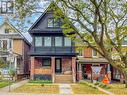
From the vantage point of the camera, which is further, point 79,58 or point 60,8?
point 79,58

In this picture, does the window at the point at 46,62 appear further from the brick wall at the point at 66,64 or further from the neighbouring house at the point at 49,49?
the brick wall at the point at 66,64

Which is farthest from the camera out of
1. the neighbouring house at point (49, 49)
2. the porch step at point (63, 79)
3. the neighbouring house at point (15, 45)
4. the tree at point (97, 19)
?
the neighbouring house at point (15, 45)

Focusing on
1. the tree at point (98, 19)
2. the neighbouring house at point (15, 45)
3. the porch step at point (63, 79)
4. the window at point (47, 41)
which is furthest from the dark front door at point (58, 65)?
the tree at point (98, 19)

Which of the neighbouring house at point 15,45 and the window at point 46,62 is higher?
the neighbouring house at point 15,45

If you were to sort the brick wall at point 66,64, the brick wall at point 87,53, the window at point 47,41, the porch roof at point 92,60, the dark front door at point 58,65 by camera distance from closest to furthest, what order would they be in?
1. the window at point 47,41
2. the brick wall at point 66,64
3. the dark front door at point 58,65
4. the porch roof at point 92,60
5. the brick wall at point 87,53

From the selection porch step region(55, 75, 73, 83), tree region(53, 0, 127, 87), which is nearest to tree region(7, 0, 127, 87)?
tree region(53, 0, 127, 87)

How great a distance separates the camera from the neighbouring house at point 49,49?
5563 cm

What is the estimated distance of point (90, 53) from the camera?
208 ft

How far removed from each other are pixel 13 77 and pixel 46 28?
879 centimetres

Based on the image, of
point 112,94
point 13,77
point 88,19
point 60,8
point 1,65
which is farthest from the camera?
point 13,77

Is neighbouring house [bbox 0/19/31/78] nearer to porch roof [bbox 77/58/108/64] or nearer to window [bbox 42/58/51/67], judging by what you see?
window [bbox 42/58/51/67]

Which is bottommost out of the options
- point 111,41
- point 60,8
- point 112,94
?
point 112,94

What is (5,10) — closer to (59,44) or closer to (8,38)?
(59,44)

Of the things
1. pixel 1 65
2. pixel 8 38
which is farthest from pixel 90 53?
pixel 1 65
